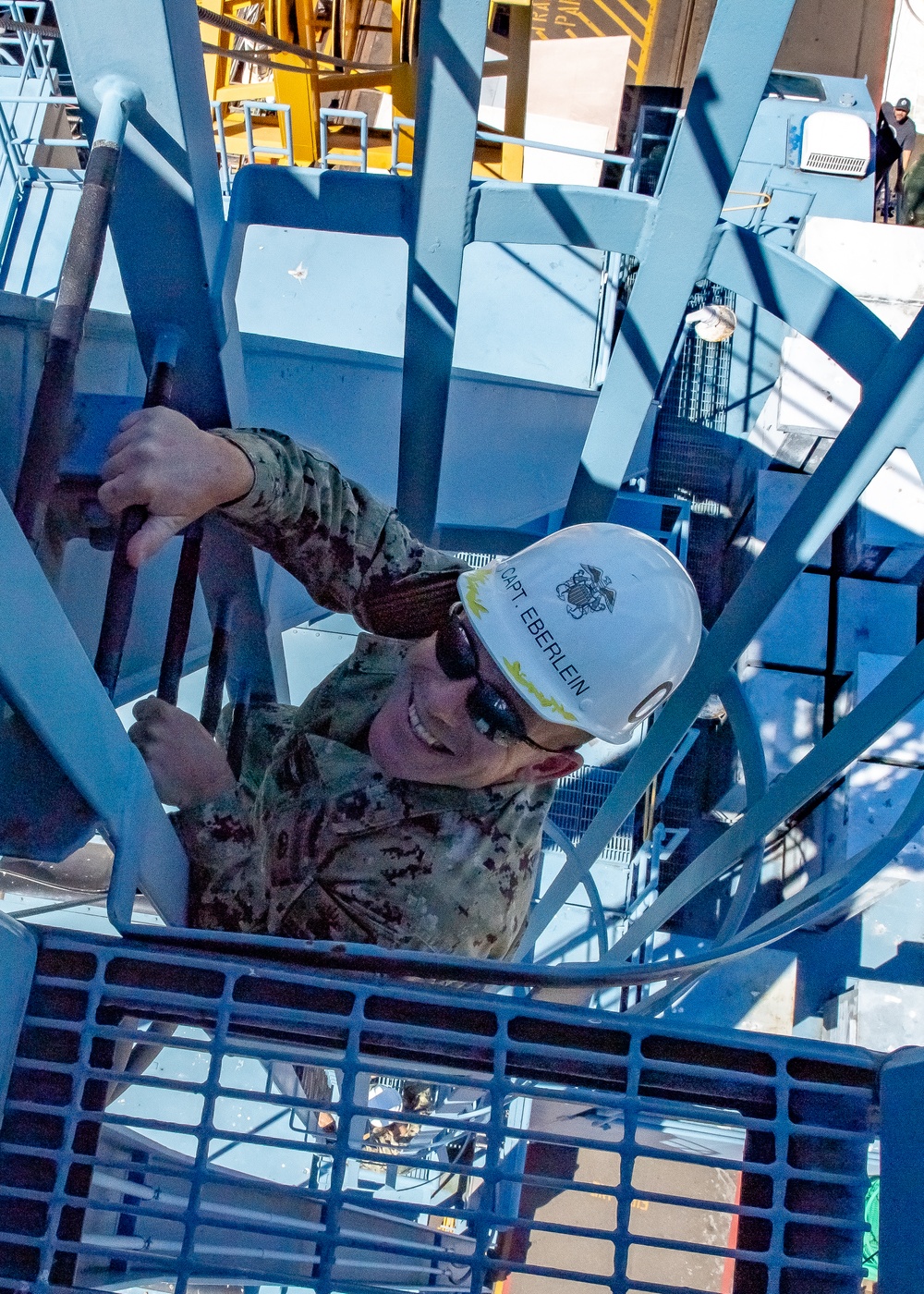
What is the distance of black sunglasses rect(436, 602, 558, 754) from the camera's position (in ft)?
7.54

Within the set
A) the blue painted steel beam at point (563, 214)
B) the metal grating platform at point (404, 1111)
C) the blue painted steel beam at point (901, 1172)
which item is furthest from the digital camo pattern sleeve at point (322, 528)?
the blue painted steel beam at point (901, 1172)

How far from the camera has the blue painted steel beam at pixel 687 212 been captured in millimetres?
2246

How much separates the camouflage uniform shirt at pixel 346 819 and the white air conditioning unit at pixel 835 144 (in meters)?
6.80

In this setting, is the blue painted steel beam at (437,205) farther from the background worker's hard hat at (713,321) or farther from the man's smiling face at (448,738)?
the background worker's hard hat at (713,321)

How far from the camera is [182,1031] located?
5.06 meters

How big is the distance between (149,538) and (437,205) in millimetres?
1441

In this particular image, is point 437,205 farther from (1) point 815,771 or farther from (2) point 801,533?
(1) point 815,771

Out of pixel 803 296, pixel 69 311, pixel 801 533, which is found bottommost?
pixel 69 311

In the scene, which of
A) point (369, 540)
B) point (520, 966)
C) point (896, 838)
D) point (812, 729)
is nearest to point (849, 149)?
point (812, 729)

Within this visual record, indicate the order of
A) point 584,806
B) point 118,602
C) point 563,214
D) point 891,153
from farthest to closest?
1. point 891,153
2. point 584,806
3. point 563,214
4. point 118,602

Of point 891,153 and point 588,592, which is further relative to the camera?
point 891,153

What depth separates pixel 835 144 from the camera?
748 cm

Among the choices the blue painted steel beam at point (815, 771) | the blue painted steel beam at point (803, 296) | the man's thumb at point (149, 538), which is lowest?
the blue painted steel beam at point (815, 771)

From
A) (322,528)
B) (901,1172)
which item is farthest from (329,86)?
(901,1172)
